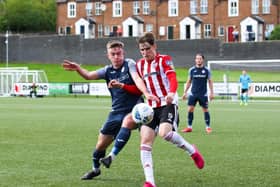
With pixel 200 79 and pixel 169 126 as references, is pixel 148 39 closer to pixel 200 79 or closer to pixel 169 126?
pixel 169 126

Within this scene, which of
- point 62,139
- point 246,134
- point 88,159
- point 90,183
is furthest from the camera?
point 246,134

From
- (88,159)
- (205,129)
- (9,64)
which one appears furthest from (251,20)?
(88,159)

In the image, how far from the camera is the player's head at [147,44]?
34.2 feet

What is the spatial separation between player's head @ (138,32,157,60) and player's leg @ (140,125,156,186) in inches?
38.2

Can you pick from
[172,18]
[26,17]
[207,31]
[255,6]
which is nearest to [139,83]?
[255,6]

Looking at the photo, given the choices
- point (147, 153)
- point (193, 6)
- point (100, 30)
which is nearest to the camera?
point (147, 153)

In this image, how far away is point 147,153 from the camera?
402 inches

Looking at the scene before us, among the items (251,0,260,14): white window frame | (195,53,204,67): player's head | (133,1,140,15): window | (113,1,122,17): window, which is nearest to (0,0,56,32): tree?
(113,1,122,17): window

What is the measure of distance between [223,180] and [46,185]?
2.43 meters

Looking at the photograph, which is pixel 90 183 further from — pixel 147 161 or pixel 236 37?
pixel 236 37

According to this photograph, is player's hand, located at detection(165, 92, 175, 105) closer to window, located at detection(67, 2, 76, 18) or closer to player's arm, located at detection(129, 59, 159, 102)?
player's arm, located at detection(129, 59, 159, 102)

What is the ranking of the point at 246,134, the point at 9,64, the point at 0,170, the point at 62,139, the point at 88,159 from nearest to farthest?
the point at 0,170 → the point at 88,159 → the point at 62,139 → the point at 246,134 → the point at 9,64

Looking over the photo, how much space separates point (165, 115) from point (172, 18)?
8403cm

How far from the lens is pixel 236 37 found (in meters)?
84.0
